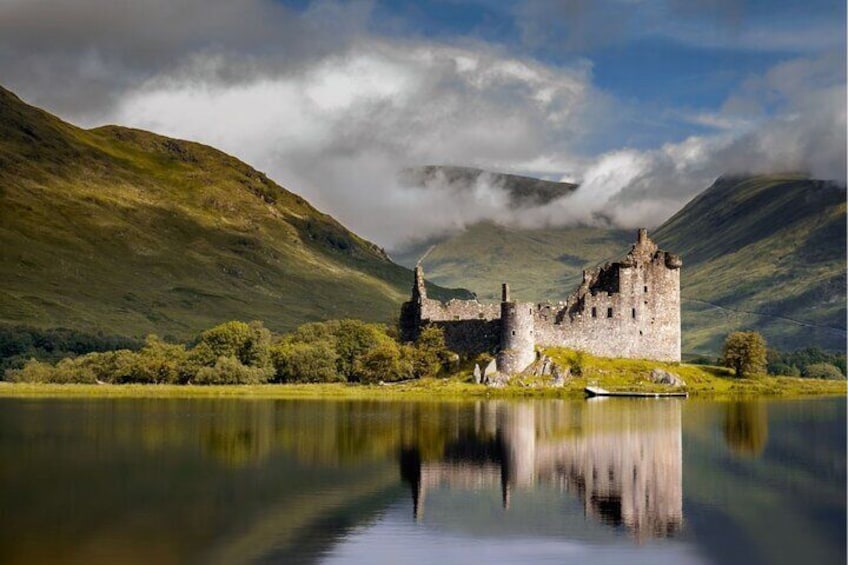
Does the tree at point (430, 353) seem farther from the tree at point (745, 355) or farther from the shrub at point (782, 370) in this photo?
the shrub at point (782, 370)

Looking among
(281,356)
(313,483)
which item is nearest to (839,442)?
(313,483)

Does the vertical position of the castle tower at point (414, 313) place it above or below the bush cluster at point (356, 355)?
above

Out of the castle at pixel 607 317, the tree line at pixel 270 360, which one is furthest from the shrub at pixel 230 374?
the castle at pixel 607 317

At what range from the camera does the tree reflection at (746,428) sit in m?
48.0

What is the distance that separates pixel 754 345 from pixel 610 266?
12.3m

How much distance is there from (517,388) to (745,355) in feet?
67.4

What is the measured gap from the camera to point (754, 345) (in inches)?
3595

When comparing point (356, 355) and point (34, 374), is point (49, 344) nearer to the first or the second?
point (34, 374)

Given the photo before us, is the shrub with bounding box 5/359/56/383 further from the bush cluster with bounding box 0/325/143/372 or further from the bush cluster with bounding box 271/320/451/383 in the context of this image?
the bush cluster with bounding box 0/325/143/372

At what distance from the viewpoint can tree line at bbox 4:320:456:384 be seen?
285 feet

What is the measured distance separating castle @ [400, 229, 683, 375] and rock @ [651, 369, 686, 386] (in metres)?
4.75

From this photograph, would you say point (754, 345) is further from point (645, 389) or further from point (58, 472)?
point (58, 472)

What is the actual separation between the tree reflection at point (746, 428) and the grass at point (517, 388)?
33.6 feet

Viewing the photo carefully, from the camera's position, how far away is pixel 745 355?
90875 mm
